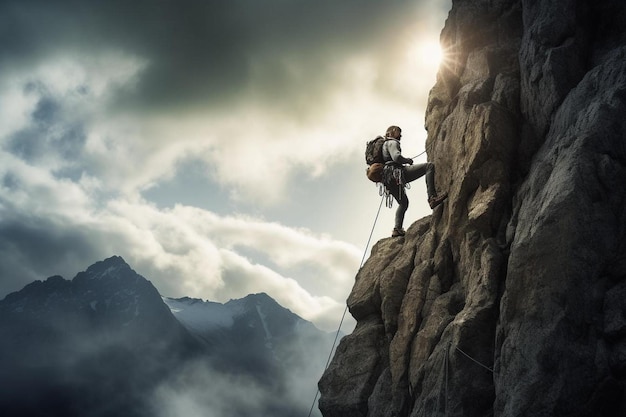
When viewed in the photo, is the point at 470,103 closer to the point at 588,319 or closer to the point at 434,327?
the point at 434,327

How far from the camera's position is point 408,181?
2245 cm

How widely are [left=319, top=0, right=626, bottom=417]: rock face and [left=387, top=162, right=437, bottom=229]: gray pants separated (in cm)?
43

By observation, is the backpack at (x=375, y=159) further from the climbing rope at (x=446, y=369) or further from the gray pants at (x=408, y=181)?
the climbing rope at (x=446, y=369)

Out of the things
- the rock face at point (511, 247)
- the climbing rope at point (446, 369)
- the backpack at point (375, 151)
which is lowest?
the climbing rope at point (446, 369)

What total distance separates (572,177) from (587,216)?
1.06m

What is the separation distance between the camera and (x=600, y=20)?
1538 cm

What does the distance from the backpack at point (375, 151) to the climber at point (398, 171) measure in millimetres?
378

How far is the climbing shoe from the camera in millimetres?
18719

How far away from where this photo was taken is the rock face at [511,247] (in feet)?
35.9

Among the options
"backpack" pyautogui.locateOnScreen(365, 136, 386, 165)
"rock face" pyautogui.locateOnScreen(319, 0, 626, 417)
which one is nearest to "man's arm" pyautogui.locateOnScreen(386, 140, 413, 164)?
"backpack" pyautogui.locateOnScreen(365, 136, 386, 165)

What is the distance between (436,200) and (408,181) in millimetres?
3760

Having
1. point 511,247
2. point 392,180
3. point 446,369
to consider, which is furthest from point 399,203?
point 446,369

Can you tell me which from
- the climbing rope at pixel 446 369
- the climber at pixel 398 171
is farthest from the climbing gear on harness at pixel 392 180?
the climbing rope at pixel 446 369

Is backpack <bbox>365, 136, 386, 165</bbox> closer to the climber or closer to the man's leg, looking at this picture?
the climber
